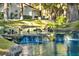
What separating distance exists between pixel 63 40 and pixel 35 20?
23 cm

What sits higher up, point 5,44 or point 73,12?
point 73,12

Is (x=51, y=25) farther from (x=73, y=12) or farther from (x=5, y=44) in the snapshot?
(x=5, y=44)

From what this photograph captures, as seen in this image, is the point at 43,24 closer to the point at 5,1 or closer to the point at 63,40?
the point at 63,40

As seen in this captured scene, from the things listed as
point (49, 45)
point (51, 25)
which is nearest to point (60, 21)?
point (51, 25)

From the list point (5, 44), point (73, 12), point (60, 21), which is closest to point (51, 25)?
point (60, 21)

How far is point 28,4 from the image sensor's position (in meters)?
1.65

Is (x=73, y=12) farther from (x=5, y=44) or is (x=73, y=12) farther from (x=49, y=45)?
(x=5, y=44)

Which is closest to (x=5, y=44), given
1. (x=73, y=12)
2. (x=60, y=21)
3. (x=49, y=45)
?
(x=49, y=45)

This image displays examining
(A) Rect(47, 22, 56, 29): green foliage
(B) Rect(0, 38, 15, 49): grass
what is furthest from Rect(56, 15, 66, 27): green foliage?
(B) Rect(0, 38, 15, 49): grass

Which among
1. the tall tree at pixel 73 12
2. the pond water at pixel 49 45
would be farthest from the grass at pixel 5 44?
the tall tree at pixel 73 12

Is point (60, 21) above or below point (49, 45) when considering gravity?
above

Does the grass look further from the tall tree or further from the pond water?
the tall tree

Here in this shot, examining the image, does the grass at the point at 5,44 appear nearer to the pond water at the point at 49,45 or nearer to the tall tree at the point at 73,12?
the pond water at the point at 49,45

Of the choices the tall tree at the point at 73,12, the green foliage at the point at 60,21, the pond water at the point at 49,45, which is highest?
the tall tree at the point at 73,12
